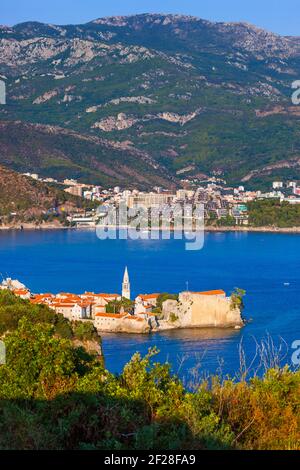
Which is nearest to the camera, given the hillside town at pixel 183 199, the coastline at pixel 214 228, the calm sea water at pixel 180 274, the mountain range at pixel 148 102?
the calm sea water at pixel 180 274

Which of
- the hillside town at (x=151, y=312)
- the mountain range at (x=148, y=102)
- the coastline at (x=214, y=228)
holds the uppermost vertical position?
the mountain range at (x=148, y=102)

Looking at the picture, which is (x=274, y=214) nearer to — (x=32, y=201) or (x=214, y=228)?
(x=214, y=228)

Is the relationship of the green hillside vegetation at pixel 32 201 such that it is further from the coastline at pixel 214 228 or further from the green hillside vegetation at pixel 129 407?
the green hillside vegetation at pixel 129 407

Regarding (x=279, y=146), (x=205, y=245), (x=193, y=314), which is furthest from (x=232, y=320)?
(x=279, y=146)

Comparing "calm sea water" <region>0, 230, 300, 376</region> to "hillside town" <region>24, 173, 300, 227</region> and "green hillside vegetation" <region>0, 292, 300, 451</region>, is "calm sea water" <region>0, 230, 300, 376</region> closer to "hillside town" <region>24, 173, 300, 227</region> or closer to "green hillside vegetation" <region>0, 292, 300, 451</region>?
"hillside town" <region>24, 173, 300, 227</region>

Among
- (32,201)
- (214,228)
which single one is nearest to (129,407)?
(214,228)

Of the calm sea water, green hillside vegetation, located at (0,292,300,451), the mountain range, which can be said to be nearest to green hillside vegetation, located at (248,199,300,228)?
the calm sea water

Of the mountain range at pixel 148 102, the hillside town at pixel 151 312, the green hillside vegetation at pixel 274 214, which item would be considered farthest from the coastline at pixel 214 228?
the hillside town at pixel 151 312

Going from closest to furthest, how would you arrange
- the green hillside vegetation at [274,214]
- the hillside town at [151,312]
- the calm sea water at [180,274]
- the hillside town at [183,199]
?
1. the calm sea water at [180,274]
2. the hillside town at [151,312]
3. the green hillside vegetation at [274,214]
4. the hillside town at [183,199]
